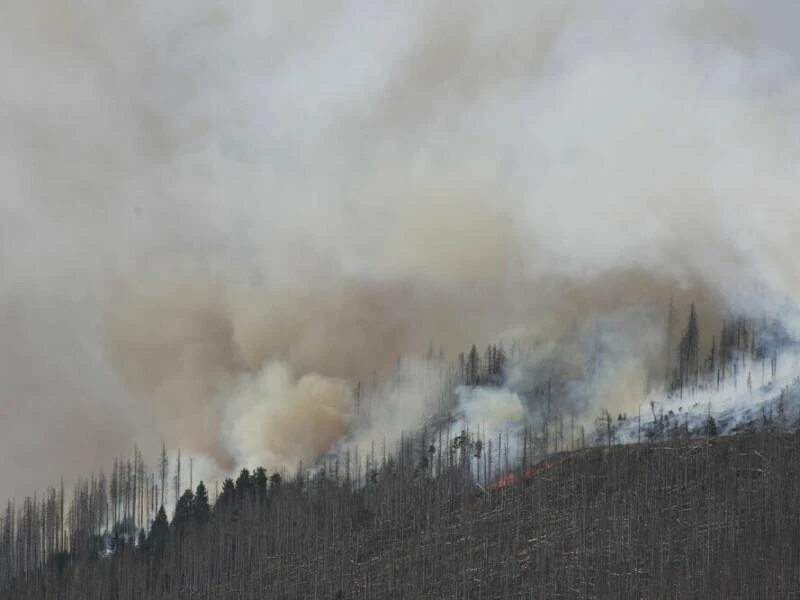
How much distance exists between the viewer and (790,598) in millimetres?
199250
